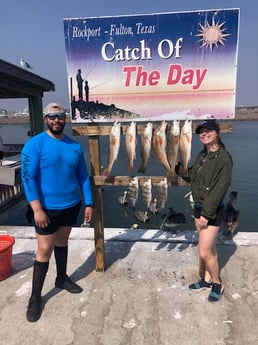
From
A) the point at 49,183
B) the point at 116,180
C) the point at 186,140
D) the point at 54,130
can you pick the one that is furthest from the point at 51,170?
the point at 186,140

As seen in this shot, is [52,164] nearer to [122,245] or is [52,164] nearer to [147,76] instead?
[147,76]

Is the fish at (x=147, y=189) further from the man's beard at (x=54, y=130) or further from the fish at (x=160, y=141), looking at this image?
the man's beard at (x=54, y=130)

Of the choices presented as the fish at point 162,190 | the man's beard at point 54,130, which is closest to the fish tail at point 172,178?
the fish at point 162,190

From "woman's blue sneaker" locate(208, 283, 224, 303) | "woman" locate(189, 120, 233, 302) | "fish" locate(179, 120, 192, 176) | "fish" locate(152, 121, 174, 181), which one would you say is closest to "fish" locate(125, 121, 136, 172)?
"fish" locate(152, 121, 174, 181)

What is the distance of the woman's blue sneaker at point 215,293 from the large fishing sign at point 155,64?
1753 mm

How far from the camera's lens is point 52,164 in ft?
9.21

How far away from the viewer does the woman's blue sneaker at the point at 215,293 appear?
3.08 metres

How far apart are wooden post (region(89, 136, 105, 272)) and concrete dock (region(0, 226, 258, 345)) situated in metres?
0.17

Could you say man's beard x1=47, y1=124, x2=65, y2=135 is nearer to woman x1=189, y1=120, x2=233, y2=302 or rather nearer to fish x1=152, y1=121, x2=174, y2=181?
fish x1=152, y1=121, x2=174, y2=181

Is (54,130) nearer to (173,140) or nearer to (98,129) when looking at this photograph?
(98,129)

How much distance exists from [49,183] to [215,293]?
1.99 metres

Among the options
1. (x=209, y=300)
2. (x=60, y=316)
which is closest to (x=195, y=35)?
(x=209, y=300)

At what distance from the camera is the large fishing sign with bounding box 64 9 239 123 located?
3.08 m

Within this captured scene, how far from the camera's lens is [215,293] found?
311 centimetres
